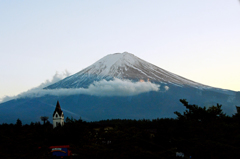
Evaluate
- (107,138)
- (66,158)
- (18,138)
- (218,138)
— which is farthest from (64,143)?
(218,138)

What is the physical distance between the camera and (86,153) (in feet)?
35.3

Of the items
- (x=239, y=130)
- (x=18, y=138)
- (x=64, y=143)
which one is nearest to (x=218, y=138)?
(x=239, y=130)

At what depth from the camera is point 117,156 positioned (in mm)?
10062

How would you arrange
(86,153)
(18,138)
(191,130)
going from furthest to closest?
(18,138) < (191,130) < (86,153)

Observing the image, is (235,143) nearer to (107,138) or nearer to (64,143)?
(107,138)

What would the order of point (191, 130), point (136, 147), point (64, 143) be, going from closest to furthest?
point (136, 147)
point (191, 130)
point (64, 143)

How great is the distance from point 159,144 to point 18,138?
25.6 ft

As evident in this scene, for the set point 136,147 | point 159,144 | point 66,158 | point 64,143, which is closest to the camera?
point 136,147

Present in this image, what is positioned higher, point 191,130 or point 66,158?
point 191,130

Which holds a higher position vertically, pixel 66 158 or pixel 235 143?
pixel 235 143

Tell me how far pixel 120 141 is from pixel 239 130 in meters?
4.35

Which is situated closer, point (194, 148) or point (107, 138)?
point (194, 148)

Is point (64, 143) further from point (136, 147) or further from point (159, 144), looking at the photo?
point (136, 147)

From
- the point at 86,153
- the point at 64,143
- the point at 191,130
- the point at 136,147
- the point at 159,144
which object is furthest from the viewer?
the point at 64,143
